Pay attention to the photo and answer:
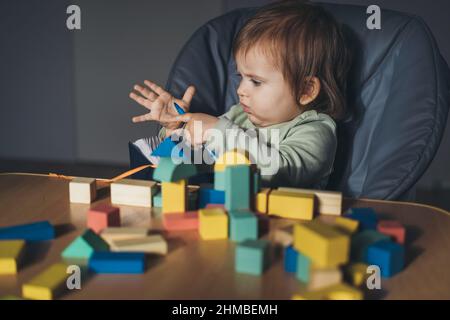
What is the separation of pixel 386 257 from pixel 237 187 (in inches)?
8.7

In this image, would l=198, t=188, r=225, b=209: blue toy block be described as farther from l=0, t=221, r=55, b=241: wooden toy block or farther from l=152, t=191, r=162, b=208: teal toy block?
l=0, t=221, r=55, b=241: wooden toy block

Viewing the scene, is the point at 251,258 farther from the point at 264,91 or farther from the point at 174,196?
the point at 264,91

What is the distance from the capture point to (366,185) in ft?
3.61

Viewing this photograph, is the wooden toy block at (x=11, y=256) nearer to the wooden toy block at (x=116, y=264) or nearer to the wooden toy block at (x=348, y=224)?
the wooden toy block at (x=116, y=264)

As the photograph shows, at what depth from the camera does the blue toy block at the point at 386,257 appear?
64cm

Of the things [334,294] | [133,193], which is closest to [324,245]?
[334,294]

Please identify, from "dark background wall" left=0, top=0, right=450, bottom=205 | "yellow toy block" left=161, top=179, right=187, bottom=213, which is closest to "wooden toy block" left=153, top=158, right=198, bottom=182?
"yellow toy block" left=161, top=179, right=187, bottom=213

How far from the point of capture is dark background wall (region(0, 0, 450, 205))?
2.60m

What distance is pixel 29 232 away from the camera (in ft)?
2.39

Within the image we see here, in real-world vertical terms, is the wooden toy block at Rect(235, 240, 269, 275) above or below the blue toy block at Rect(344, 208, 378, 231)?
below

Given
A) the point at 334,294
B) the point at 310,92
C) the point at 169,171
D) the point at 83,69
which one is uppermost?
the point at 83,69

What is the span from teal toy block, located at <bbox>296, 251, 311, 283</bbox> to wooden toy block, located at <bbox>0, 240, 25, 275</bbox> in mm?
329
